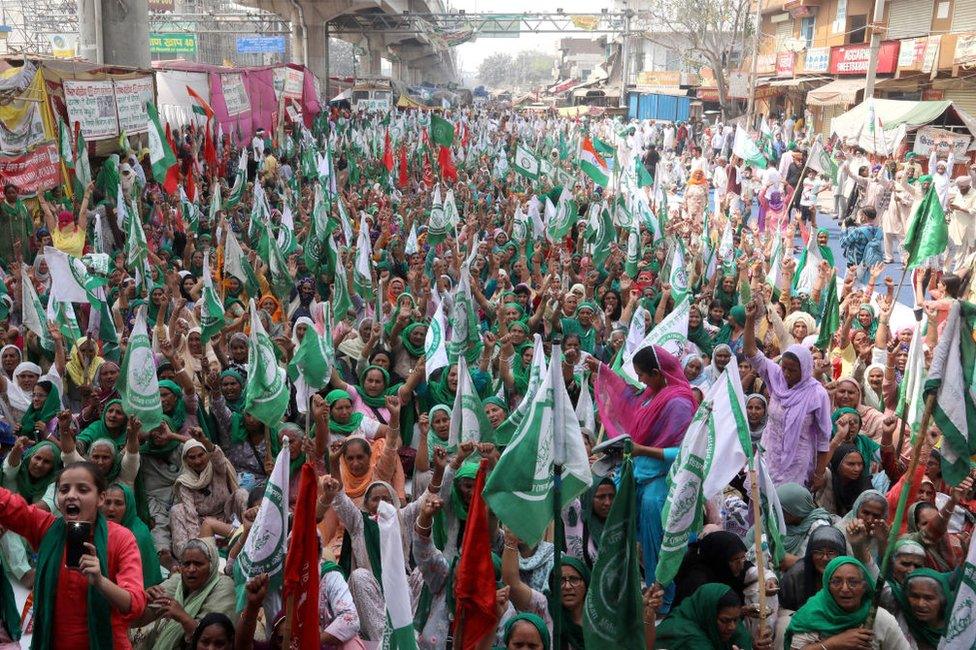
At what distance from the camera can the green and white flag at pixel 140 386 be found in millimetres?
5051

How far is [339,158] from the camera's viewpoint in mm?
17109

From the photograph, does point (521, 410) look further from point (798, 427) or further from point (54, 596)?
point (54, 596)

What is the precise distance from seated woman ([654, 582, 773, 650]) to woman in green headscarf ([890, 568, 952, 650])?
1.82ft

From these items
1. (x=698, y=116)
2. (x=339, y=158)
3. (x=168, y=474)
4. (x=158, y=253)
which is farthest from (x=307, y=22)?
(x=168, y=474)

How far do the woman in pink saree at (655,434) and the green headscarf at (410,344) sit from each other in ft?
7.37

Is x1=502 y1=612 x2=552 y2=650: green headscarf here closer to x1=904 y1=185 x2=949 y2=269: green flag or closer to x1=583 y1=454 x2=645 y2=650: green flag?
x1=583 y1=454 x2=645 y2=650: green flag

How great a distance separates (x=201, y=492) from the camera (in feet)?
15.7

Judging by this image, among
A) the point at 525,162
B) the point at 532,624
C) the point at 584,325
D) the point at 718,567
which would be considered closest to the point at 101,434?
the point at 532,624

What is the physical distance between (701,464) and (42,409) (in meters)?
3.54

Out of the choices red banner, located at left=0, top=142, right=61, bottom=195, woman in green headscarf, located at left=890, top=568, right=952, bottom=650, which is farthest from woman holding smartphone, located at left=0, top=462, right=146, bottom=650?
red banner, located at left=0, top=142, right=61, bottom=195

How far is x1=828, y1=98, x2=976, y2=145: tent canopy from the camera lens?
18.4 meters

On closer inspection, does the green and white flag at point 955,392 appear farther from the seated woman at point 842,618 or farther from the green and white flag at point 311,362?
the green and white flag at point 311,362

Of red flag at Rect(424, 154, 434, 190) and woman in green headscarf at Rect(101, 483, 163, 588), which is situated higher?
red flag at Rect(424, 154, 434, 190)

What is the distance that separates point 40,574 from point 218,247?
19.9ft
